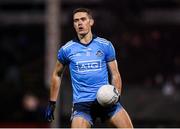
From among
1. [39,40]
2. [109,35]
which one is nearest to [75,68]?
[109,35]

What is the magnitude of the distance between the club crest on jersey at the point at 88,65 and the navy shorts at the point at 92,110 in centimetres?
41

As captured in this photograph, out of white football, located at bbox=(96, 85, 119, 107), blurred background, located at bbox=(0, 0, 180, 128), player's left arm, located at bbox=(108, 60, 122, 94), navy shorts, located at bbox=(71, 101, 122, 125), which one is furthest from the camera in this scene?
blurred background, located at bbox=(0, 0, 180, 128)

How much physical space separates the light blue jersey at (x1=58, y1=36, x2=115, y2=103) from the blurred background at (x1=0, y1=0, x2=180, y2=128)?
6655mm

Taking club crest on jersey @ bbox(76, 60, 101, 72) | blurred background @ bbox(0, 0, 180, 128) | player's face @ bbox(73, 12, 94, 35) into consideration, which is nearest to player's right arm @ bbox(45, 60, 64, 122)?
club crest on jersey @ bbox(76, 60, 101, 72)

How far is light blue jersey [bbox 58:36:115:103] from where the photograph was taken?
10.2 metres

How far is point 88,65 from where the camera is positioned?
10.2 meters

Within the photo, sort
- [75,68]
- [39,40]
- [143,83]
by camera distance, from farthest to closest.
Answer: [39,40] → [143,83] → [75,68]

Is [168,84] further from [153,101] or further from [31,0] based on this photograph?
[31,0]

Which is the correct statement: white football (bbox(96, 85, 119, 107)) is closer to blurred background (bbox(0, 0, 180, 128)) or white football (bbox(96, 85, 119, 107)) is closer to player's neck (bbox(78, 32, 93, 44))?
player's neck (bbox(78, 32, 93, 44))

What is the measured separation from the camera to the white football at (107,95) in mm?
9984

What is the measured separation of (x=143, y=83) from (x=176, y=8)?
5.69 feet

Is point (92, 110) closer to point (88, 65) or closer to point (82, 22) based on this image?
point (88, 65)

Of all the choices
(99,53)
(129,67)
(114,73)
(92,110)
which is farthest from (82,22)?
(129,67)

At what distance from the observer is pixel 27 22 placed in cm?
1850
